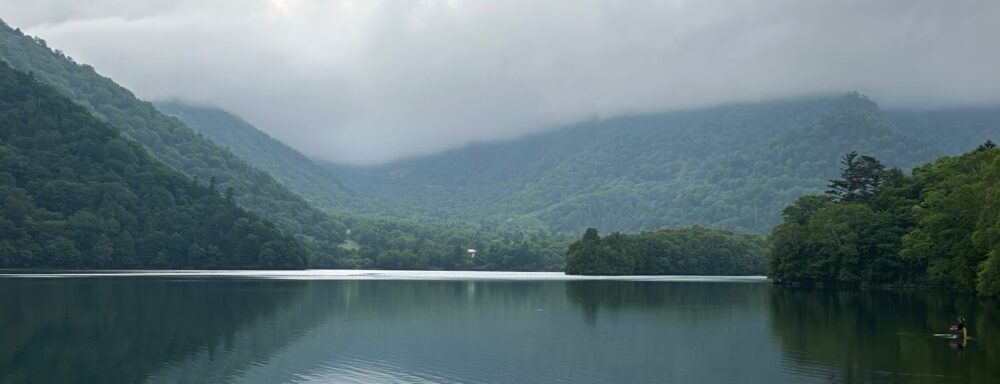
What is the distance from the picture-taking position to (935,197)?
362 ft

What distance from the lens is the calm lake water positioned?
47.0 m

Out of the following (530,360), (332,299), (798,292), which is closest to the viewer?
(530,360)

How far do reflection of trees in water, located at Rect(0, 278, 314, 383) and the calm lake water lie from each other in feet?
0.44

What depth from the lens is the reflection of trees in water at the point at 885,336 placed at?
46875 millimetres

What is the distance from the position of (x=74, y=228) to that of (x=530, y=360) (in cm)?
16534

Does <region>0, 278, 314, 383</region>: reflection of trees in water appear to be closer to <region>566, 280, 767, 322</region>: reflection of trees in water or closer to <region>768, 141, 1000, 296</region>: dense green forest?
<region>566, 280, 767, 322</region>: reflection of trees in water

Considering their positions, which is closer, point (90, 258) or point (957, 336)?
point (957, 336)

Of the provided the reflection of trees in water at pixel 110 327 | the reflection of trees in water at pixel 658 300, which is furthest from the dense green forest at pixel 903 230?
the reflection of trees in water at pixel 110 327

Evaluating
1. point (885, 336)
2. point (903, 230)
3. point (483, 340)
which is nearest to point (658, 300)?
point (903, 230)

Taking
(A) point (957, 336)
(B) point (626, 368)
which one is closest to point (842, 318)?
(A) point (957, 336)

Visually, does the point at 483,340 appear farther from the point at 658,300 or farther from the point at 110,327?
the point at 658,300

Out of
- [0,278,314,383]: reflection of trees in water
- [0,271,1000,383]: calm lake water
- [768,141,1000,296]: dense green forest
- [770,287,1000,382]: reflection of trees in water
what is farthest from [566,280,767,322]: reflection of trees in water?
[0,278,314,383]: reflection of trees in water

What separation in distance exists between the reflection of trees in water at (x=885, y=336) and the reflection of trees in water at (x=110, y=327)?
33.7m

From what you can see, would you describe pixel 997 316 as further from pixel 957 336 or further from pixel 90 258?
pixel 90 258
